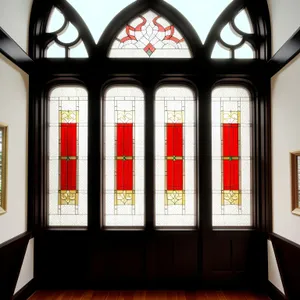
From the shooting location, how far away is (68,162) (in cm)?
362

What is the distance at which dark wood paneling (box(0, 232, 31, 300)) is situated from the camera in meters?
2.69

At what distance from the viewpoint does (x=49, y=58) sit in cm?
358

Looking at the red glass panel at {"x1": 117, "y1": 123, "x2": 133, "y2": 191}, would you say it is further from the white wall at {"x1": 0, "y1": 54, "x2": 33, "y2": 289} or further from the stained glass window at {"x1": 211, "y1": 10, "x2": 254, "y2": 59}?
the stained glass window at {"x1": 211, "y1": 10, "x2": 254, "y2": 59}

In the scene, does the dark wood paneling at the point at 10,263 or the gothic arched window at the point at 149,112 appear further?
the gothic arched window at the point at 149,112

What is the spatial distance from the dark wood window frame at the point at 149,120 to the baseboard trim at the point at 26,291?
0.13 meters

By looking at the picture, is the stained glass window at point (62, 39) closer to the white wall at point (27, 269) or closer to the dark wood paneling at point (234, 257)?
the white wall at point (27, 269)

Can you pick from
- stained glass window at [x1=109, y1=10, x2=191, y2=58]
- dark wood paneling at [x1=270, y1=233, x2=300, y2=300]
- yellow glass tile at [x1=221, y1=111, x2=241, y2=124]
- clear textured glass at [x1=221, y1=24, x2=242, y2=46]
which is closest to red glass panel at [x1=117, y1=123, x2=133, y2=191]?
stained glass window at [x1=109, y1=10, x2=191, y2=58]

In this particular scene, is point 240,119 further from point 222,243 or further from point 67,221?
point 67,221

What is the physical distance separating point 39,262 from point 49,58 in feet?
8.11

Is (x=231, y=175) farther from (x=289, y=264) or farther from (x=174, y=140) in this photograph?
(x=289, y=264)

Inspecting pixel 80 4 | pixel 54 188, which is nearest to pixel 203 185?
pixel 54 188

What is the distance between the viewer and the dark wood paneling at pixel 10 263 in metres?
2.69

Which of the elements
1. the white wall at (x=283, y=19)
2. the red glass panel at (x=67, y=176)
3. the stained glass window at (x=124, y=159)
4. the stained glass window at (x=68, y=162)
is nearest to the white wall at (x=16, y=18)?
the stained glass window at (x=68, y=162)

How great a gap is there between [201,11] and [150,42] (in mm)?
746
